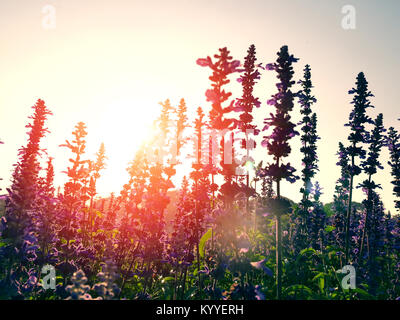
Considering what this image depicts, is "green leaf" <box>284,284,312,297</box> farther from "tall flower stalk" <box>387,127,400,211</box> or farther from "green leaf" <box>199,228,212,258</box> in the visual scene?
"tall flower stalk" <box>387,127,400,211</box>

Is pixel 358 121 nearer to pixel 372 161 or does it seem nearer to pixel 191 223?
pixel 372 161

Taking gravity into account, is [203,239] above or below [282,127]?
below

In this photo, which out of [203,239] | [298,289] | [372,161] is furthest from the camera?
[372,161]

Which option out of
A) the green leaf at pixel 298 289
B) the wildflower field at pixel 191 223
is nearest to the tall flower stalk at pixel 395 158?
the wildflower field at pixel 191 223

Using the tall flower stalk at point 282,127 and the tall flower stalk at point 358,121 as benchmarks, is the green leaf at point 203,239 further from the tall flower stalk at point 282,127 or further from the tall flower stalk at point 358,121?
the tall flower stalk at point 358,121

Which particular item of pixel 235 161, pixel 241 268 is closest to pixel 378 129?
pixel 235 161

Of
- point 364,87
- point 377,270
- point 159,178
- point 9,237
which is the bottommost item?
point 377,270

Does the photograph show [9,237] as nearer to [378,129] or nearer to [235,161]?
[235,161]

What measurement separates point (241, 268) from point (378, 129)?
56.6 ft

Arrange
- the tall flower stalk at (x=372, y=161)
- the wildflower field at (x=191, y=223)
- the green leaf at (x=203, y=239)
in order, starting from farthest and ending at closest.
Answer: the tall flower stalk at (x=372, y=161)
the green leaf at (x=203, y=239)
the wildflower field at (x=191, y=223)

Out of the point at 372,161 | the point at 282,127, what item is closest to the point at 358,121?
the point at 372,161

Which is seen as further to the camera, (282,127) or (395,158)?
(395,158)
